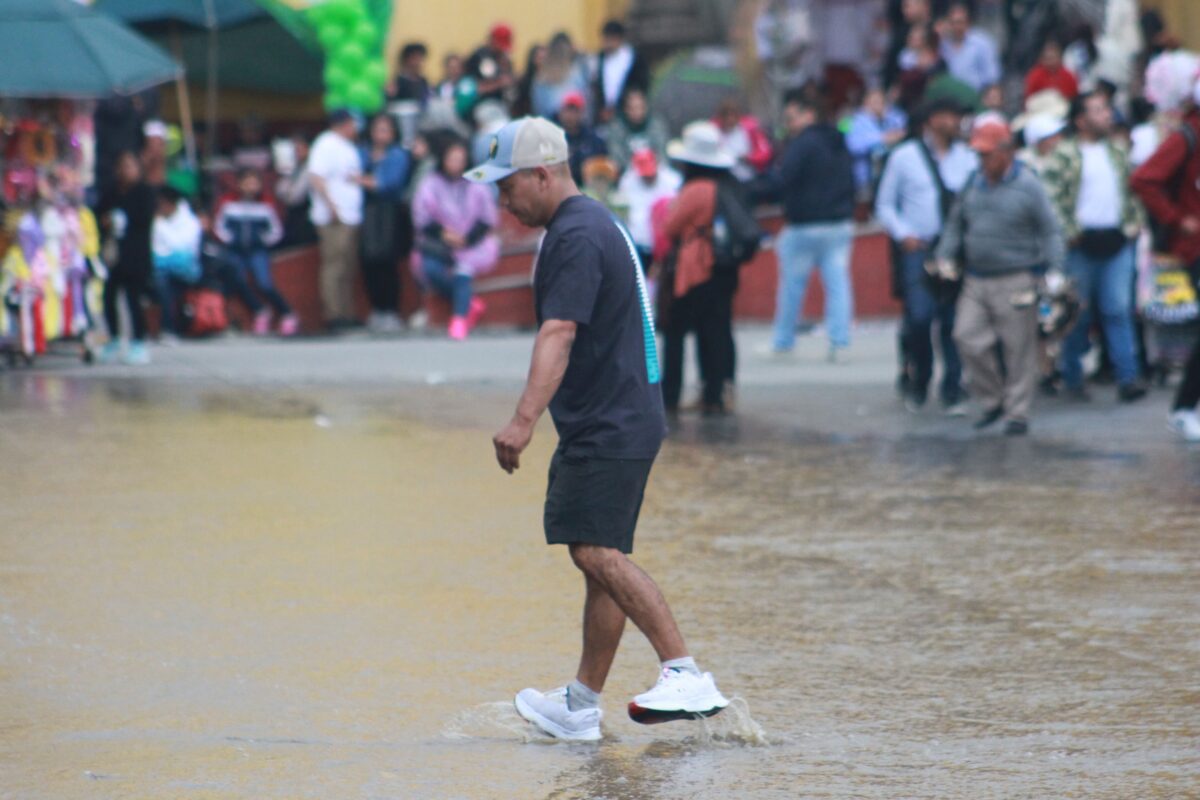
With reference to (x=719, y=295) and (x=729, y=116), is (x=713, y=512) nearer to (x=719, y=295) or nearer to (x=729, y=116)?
(x=719, y=295)

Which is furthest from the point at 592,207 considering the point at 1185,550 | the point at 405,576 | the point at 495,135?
the point at 1185,550

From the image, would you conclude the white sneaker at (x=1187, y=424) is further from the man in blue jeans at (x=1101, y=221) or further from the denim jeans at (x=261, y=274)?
the denim jeans at (x=261, y=274)

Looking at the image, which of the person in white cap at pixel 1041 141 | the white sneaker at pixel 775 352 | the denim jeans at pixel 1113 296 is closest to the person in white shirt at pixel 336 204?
the white sneaker at pixel 775 352

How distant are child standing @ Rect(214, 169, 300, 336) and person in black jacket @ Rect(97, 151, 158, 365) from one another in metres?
2.46

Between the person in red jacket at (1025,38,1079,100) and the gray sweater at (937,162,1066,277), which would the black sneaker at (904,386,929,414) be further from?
the person in red jacket at (1025,38,1079,100)

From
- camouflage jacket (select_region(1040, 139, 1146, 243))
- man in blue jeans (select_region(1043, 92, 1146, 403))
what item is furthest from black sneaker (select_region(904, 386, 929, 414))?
camouflage jacket (select_region(1040, 139, 1146, 243))

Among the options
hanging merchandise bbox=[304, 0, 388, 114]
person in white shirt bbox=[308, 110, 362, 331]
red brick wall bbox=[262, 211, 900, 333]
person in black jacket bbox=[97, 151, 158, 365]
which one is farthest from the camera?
hanging merchandise bbox=[304, 0, 388, 114]

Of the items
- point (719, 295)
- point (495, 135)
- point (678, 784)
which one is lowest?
point (678, 784)

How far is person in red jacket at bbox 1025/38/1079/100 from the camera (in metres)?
19.4

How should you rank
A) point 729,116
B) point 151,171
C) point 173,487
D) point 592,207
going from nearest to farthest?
point 592,207, point 173,487, point 151,171, point 729,116

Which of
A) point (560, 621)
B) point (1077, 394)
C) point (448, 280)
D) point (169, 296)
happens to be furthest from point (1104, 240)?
point (169, 296)

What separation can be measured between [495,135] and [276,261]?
13501 mm

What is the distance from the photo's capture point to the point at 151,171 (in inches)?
713

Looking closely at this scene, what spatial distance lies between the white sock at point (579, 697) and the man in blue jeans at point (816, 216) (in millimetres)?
10192
